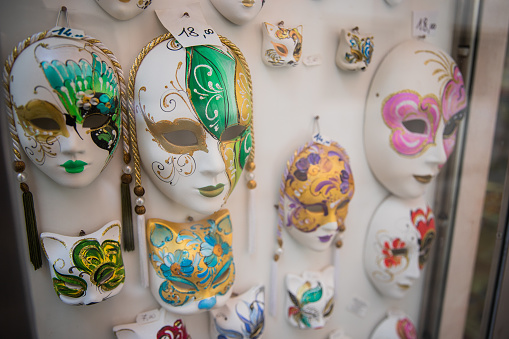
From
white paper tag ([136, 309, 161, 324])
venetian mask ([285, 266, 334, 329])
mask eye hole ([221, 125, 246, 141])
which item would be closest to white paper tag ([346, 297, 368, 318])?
venetian mask ([285, 266, 334, 329])

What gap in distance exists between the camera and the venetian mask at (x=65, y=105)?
68 centimetres

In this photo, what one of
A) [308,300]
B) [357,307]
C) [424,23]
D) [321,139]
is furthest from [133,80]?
[357,307]

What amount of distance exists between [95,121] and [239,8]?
0.42 metres

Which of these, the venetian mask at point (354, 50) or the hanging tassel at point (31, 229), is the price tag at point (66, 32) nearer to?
the hanging tassel at point (31, 229)

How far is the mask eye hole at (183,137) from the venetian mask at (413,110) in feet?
1.97

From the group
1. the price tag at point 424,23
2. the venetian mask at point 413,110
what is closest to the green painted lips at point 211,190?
the venetian mask at point 413,110

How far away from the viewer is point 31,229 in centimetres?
77

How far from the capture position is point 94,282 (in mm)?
788

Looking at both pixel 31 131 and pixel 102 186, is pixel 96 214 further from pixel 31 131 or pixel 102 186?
pixel 31 131

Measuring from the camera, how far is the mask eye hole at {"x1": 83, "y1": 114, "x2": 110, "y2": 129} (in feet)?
2.39

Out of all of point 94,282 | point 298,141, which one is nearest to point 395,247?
point 298,141

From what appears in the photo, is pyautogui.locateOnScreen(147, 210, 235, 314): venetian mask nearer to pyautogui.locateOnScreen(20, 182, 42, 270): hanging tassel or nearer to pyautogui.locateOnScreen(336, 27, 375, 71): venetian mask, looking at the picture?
pyautogui.locateOnScreen(20, 182, 42, 270): hanging tassel

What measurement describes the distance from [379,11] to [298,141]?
473 millimetres

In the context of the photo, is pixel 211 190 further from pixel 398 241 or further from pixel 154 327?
pixel 398 241
